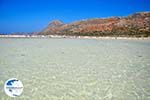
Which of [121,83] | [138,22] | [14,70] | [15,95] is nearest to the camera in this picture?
[15,95]

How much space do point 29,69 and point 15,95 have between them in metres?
3.28

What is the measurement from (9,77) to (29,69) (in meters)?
1.53

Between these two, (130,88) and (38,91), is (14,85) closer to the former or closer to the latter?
(38,91)

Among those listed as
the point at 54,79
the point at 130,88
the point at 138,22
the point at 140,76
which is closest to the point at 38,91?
the point at 54,79

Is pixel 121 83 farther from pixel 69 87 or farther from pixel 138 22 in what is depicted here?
pixel 138 22

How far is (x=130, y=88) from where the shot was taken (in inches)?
267

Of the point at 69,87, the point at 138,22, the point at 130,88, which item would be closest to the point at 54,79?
the point at 69,87

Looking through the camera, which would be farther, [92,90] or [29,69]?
[29,69]

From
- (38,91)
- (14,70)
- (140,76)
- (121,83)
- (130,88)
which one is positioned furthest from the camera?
(14,70)

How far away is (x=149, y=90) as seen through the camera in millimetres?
6621

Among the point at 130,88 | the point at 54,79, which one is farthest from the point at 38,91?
the point at 130,88

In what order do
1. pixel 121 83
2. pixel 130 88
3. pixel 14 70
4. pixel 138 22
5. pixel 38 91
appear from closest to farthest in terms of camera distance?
pixel 38 91 < pixel 130 88 < pixel 121 83 < pixel 14 70 < pixel 138 22

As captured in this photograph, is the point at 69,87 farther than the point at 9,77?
No

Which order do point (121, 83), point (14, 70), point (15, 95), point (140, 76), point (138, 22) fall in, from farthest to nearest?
point (138, 22) → point (14, 70) → point (140, 76) → point (121, 83) → point (15, 95)
